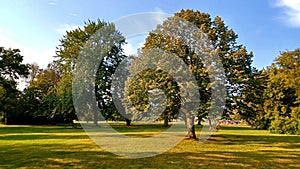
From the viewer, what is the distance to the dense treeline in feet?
47.6

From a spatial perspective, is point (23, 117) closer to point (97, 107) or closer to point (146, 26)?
point (97, 107)

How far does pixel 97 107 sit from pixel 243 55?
68.9 feet

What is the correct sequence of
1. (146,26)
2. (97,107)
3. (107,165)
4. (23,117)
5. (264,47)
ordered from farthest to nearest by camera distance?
(23,117) < (97,107) < (264,47) < (146,26) < (107,165)

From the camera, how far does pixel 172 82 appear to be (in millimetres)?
14164

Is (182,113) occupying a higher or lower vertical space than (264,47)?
lower

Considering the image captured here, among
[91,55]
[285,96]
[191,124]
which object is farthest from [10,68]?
[285,96]

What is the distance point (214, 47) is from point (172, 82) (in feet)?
11.1

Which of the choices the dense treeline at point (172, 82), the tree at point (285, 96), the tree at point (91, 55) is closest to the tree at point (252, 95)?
the dense treeline at point (172, 82)

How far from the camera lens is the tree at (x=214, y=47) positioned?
13828mm

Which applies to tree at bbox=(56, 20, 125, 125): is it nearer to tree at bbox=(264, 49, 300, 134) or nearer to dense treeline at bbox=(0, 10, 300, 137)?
dense treeline at bbox=(0, 10, 300, 137)

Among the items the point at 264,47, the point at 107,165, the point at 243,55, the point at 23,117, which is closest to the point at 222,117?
the point at 243,55

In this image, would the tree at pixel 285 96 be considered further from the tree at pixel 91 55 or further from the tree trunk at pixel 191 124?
the tree at pixel 91 55

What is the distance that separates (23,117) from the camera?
41.2 m

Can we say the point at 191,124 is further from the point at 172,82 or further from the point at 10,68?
the point at 10,68
